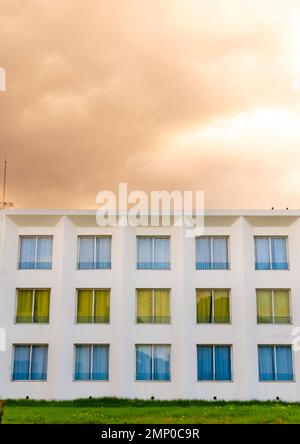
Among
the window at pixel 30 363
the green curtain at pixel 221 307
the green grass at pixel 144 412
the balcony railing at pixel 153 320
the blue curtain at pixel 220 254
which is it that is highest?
the blue curtain at pixel 220 254

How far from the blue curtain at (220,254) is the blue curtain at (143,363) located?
17.8 feet

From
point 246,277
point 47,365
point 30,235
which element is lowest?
point 47,365

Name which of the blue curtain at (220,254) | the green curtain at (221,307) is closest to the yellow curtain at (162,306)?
the green curtain at (221,307)

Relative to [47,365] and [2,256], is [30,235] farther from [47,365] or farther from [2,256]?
[47,365]

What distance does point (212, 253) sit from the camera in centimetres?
3288

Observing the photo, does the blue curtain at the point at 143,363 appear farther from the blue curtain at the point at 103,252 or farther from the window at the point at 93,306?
the blue curtain at the point at 103,252

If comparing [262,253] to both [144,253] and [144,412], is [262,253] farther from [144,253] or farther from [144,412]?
[144,412]

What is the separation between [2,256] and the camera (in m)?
32.5

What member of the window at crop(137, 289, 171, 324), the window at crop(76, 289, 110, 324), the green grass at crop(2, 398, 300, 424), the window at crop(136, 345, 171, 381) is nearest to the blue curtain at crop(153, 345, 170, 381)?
the window at crop(136, 345, 171, 381)

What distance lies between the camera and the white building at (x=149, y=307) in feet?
102

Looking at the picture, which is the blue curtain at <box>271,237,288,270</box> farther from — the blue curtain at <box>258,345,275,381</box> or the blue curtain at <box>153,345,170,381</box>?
the blue curtain at <box>153,345,170,381</box>

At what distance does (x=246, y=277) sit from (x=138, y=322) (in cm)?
589
